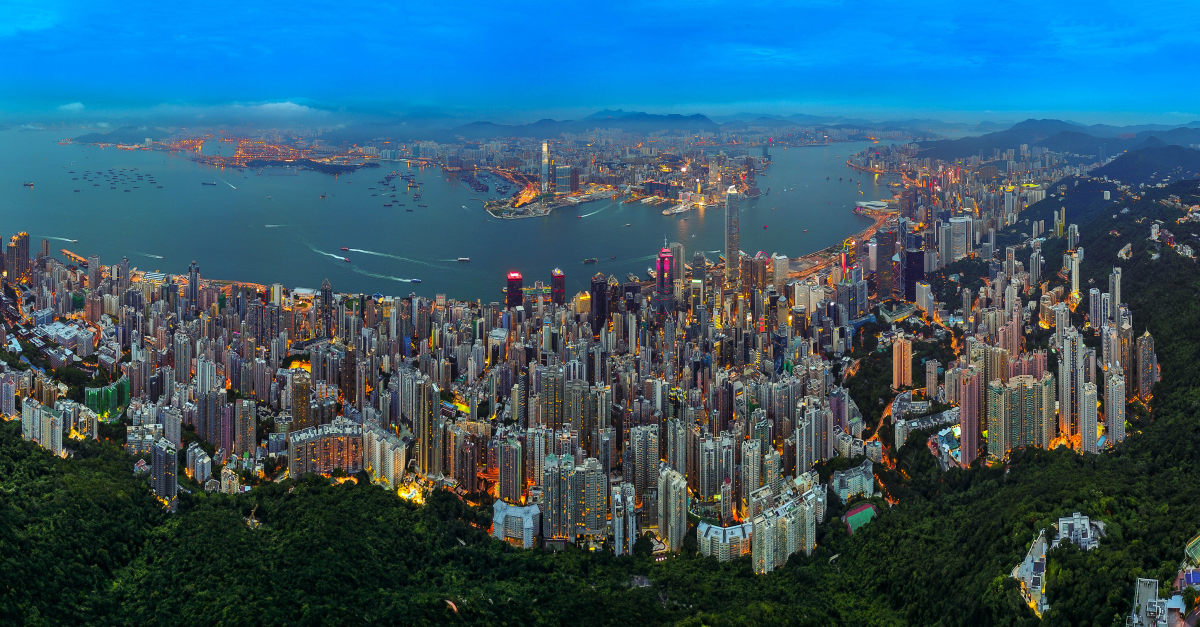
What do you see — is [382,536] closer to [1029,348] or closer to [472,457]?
[472,457]

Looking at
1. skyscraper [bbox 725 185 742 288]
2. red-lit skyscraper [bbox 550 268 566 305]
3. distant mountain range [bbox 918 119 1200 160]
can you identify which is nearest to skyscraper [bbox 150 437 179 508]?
red-lit skyscraper [bbox 550 268 566 305]

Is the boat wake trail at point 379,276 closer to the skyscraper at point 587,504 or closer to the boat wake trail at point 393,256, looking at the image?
the boat wake trail at point 393,256

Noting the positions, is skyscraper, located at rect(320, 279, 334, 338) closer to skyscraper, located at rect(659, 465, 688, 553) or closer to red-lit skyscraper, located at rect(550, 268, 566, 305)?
red-lit skyscraper, located at rect(550, 268, 566, 305)

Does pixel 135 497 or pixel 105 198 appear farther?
pixel 105 198

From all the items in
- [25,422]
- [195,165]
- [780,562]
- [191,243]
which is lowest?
[780,562]

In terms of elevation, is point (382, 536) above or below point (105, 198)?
below

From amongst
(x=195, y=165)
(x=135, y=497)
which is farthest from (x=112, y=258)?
(x=135, y=497)
